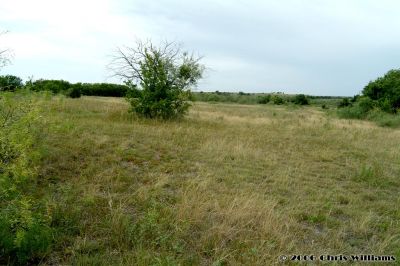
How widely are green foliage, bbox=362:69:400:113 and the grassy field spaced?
796 inches

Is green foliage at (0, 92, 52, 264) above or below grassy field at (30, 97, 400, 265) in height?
above

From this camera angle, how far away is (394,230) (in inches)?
195

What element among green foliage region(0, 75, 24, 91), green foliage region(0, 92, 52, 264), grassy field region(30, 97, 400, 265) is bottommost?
grassy field region(30, 97, 400, 265)

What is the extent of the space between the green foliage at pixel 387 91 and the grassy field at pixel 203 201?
66.3 ft

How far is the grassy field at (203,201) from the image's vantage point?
4.04 meters

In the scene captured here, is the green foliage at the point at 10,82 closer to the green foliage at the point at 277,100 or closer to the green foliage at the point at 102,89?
the green foliage at the point at 102,89

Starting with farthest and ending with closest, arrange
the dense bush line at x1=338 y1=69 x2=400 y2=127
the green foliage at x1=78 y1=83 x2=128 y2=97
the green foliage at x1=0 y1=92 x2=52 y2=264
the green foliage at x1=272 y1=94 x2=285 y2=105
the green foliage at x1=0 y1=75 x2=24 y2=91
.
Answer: the green foliage at x1=272 y1=94 x2=285 y2=105 → the green foliage at x1=78 y1=83 x2=128 y2=97 → the dense bush line at x1=338 y1=69 x2=400 y2=127 → the green foliage at x1=0 y1=75 x2=24 y2=91 → the green foliage at x1=0 y1=92 x2=52 y2=264

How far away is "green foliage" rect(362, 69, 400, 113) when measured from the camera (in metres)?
27.4

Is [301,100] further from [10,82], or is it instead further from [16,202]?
[16,202]

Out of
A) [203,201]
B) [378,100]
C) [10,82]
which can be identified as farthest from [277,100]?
[203,201]

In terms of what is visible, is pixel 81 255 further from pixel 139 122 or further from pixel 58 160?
pixel 139 122

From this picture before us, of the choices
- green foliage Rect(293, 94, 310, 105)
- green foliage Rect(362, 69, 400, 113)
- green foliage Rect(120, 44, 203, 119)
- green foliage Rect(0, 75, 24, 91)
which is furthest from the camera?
green foliage Rect(293, 94, 310, 105)

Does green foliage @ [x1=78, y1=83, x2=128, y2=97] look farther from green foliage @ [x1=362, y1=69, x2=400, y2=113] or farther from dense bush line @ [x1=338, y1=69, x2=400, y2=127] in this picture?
green foliage @ [x1=362, y1=69, x2=400, y2=113]

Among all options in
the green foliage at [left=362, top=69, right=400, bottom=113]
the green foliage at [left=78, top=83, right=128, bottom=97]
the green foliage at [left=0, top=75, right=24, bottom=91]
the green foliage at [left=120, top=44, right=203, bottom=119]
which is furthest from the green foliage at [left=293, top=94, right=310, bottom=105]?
the green foliage at [left=0, top=75, right=24, bottom=91]
